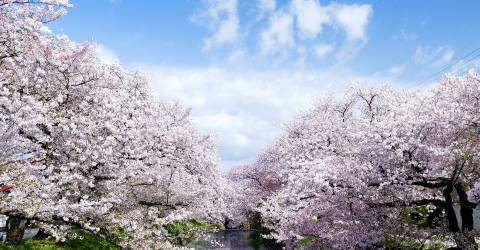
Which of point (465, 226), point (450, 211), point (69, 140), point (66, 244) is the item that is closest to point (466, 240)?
point (450, 211)

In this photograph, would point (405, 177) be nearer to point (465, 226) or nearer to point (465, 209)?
point (465, 209)

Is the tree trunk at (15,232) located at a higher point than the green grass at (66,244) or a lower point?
higher

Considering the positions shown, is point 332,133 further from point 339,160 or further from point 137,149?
→ point 137,149

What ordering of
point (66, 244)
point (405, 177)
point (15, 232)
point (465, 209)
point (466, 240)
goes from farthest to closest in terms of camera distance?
point (66, 244) < point (15, 232) < point (465, 209) < point (466, 240) < point (405, 177)

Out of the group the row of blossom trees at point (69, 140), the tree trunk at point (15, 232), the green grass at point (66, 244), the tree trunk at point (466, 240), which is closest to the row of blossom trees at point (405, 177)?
the tree trunk at point (466, 240)

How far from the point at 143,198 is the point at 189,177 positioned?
3837 millimetres

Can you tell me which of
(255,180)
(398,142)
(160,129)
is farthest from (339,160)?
(255,180)

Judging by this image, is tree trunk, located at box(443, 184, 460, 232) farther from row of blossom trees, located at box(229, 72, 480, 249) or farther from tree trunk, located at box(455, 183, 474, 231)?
tree trunk, located at box(455, 183, 474, 231)

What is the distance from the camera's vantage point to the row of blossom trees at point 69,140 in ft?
39.1

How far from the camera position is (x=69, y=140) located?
1510cm

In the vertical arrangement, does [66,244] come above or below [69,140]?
below

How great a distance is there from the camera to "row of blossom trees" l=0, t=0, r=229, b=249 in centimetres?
1191

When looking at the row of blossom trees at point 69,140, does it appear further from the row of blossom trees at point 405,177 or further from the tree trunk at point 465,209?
the tree trunk at point 465,209

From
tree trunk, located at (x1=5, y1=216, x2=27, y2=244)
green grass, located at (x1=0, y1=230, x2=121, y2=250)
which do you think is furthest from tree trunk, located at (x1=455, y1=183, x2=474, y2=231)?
tree trunk, located at (x1=5, y1=216, x2=27, y2=244)
